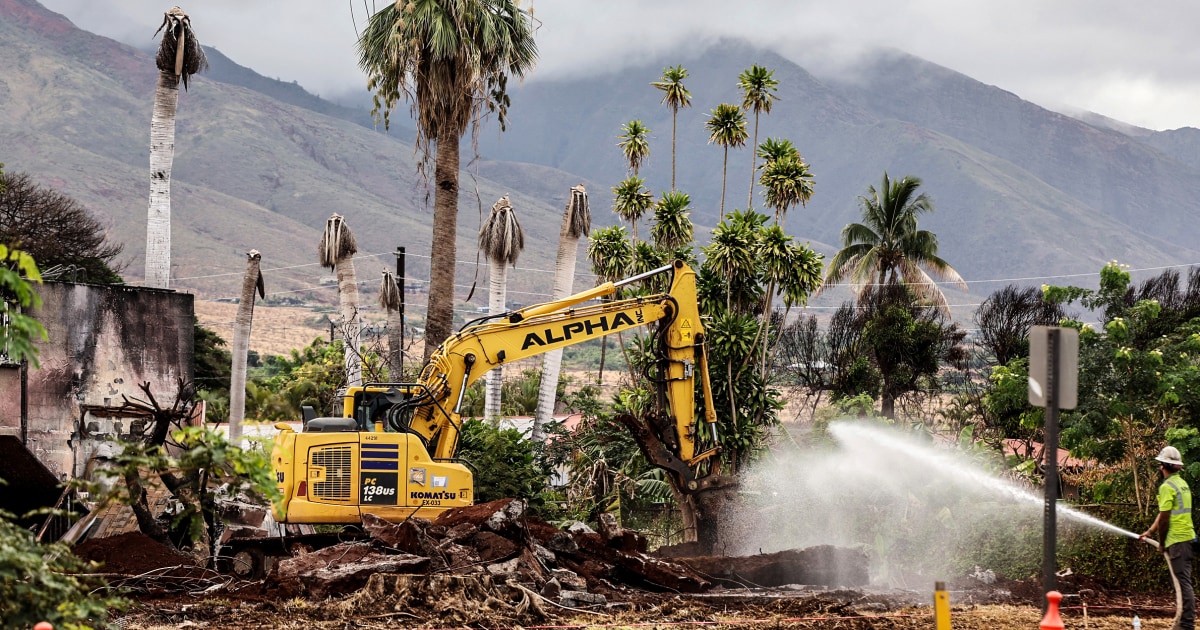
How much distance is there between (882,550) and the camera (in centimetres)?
2166

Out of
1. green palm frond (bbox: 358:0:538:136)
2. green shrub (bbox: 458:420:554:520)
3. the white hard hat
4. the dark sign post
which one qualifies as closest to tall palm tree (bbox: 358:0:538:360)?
green palm frond (bbox: 358:0:538:136)

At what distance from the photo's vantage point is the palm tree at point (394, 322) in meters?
31.2

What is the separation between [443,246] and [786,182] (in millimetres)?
8800

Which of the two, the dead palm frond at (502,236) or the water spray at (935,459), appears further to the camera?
the dead palm frond at (502,236)

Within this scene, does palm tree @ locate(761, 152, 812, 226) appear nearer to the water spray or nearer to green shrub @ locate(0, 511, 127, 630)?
the water spray

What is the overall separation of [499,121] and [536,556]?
14316 mm

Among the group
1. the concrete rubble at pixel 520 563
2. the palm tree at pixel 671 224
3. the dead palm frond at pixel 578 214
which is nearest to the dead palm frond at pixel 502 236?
the dead palm frond at pixel 578 214

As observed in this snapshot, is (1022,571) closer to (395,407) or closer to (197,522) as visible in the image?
(395,407)

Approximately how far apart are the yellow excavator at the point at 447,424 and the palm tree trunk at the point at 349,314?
43.1 feet

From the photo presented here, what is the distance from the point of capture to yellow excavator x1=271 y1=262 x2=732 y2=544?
54.4 feet

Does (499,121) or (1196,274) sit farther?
(1196,274)

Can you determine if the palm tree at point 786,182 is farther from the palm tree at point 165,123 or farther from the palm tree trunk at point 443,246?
the palm tree at point 165,123

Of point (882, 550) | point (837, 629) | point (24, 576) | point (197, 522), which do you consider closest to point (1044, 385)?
point (837, 629)

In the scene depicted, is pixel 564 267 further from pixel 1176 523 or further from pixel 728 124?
pixel 1176 523
